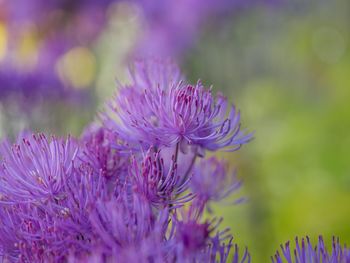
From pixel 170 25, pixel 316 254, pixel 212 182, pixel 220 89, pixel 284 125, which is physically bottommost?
pixel 316 254

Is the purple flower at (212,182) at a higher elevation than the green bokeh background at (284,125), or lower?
lower

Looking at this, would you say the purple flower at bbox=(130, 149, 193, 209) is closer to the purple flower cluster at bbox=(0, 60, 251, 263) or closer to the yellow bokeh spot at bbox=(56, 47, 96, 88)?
the purple flower cluster at bbox=(0, 60, 251, 263)

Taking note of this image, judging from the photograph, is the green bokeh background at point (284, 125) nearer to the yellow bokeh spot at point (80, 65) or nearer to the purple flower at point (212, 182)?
the yellow bokeh spot at point (80, 65)

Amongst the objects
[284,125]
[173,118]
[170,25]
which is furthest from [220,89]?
[173,118]

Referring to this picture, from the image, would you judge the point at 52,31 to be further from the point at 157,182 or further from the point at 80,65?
the point at 157,182

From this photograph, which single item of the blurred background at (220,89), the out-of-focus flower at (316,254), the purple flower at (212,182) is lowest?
the out-of-focus flower at (316,254)

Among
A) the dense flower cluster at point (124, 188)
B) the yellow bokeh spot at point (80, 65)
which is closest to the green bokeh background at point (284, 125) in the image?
the yellow bokeh spot at point (80, 65)
